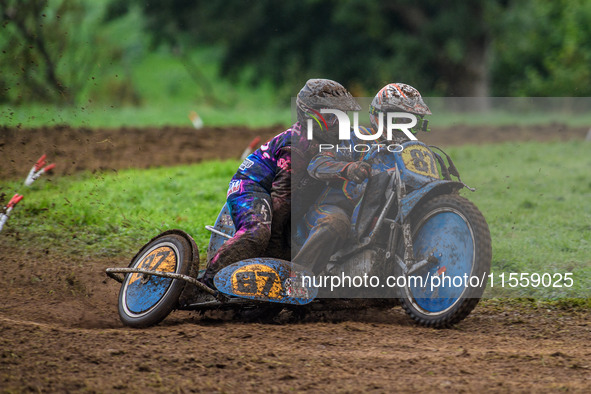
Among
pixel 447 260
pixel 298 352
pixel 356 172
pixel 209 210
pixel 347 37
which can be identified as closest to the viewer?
pixel 298 352

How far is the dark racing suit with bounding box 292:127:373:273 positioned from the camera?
611cm

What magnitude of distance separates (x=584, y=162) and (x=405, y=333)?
9030mm

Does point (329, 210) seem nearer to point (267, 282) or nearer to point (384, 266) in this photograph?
point (384, 266)

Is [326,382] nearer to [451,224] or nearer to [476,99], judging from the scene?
[451,224]

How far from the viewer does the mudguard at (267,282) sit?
6059 millimetres

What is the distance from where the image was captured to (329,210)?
6258 millimetres

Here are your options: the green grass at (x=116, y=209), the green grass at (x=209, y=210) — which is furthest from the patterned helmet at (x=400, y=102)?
the green grass at (x=116, y=209)

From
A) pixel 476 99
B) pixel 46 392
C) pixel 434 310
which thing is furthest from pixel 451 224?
pixel 476 99

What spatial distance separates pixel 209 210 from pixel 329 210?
423 centimetres

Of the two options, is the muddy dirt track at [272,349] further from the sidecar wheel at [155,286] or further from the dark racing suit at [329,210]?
the dark racing suit at [329,210]

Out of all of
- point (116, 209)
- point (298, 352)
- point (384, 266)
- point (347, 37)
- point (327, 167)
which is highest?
point (347, 37)

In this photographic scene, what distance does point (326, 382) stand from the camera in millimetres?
4668

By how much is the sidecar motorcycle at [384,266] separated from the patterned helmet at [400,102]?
0.85 feet

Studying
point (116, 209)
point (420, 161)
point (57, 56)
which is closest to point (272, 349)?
point (420, 161)
